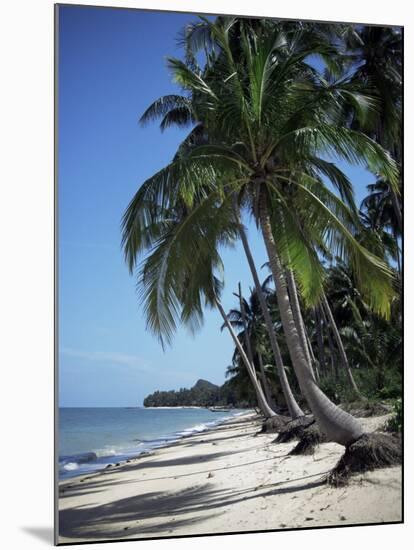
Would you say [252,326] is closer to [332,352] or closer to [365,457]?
[332,352]

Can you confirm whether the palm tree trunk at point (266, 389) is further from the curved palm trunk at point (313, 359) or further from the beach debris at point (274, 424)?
the curved palm trunk at point (313, 359)

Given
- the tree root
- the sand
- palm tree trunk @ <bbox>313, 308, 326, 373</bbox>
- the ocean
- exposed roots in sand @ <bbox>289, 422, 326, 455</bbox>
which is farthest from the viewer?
palm tree trunk @ <bbox>313, 308, 326, 373</bbox>

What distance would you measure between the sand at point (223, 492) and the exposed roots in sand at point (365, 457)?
0.19ft

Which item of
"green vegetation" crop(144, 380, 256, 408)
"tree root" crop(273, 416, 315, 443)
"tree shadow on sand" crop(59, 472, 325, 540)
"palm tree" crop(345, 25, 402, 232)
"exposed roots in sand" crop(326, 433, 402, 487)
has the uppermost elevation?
"palm tree" crop(345, 25, 402, 232)

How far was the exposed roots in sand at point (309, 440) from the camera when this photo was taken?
5996 mm

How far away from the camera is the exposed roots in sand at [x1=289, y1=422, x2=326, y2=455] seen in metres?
6.00

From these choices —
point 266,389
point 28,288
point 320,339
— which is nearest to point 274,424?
point 266,389

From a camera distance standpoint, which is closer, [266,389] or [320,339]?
[266,389]

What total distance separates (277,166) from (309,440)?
2259 mm

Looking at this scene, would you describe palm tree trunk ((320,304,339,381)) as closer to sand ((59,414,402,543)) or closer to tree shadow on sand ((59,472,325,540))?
sand ((59,414,402,543))

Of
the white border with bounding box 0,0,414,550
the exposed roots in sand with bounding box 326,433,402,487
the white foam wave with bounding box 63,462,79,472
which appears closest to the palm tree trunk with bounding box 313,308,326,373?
the exposed roots in sand with bounding box 326,433,402,487

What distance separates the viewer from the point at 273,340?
627 centimetres

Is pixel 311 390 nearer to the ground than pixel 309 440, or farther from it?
farther from it

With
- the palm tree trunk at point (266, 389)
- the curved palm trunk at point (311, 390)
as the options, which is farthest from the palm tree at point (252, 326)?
the curved palm trunk at point (311, 390)
